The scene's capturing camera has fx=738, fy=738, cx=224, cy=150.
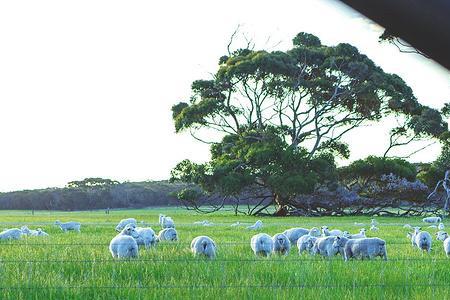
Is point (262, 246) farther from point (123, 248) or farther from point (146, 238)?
point (146, 238)

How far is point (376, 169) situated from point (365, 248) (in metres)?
30.8

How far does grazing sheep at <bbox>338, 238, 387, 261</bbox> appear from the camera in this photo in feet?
34.7

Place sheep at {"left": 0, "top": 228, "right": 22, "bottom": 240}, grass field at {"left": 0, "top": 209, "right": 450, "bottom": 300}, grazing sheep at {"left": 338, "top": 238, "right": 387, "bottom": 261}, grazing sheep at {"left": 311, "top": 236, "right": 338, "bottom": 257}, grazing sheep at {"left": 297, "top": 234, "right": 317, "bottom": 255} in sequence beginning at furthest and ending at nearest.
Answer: sheep at {"left": 0, "top": 228, "right": 22, "bottom": 240}
grazing sheep at {"left": 297, "top": 234, "right": 317, "bottom": 255}
grazing sheep at {"left": 311, "top": 236, "right": 338, "bottom": 257}
grazing sheep at {"left": 338, "top": 238, "right": 387, "bottom": 261}
grass field at {"left": 0, "top": 209, "right": 450, "bottom": 300}

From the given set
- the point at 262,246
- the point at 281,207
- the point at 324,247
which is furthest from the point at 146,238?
the point at 281,207

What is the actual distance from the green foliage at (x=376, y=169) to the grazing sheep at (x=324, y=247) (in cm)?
2998

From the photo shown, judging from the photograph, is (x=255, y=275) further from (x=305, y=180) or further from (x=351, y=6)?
(x=305, y=180)

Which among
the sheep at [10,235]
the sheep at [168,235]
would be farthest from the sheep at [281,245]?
the sheep at [10,235]

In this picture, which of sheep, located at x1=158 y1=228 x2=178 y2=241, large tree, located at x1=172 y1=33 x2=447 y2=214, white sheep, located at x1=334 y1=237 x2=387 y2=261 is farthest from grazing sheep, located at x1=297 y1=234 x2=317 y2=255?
large tree, located at x1=172 y1=33 x2=447 y2=214

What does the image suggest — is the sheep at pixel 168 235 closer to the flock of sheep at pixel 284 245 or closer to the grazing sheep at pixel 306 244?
the flock of sheep at pixel 284 245

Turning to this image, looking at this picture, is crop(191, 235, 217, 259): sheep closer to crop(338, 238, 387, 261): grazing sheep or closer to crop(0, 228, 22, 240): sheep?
crop(338, 238, 387, 261): grazing sheep

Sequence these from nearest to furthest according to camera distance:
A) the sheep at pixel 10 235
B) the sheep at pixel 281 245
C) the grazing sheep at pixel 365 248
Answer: the grazing sheep at pixel 365 248
the sheep at pixel 281 245
the sheep at pixel 10 235

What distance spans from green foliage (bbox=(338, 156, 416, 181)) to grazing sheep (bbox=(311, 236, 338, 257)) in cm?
2998

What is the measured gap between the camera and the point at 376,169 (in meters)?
40.8

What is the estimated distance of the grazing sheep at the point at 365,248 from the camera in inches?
416
